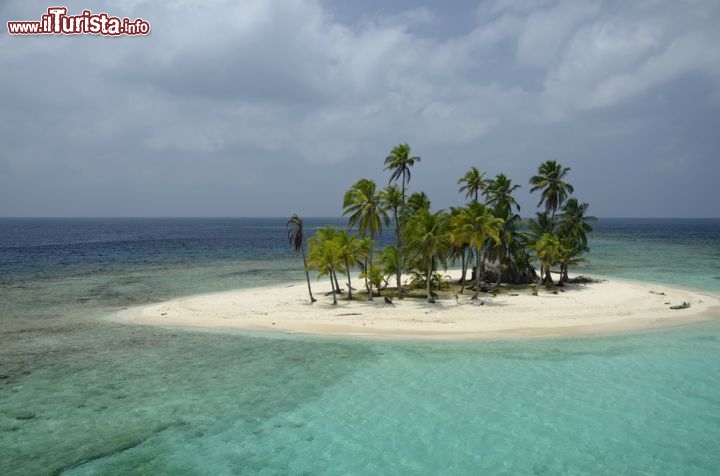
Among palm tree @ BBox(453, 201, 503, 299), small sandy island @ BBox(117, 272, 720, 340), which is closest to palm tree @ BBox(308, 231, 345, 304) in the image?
small sandy island @ BBox(117, 272, 720, 340)

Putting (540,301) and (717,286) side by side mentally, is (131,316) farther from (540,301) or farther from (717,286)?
(717,286)

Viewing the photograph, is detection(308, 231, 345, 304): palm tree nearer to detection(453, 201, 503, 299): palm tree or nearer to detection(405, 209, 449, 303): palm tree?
detection(405, 209, 449, 303): palm tree

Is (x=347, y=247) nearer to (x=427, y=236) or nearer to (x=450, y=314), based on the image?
(x=427, y=236)

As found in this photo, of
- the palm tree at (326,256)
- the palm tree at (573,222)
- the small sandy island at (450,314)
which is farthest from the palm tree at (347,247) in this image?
the palm tree at (573,222)

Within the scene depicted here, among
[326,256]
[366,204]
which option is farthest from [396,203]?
[326,256]

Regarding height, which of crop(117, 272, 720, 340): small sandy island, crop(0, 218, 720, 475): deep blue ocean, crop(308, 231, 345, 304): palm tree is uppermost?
crop(308, 231, 345, 304): palm tree

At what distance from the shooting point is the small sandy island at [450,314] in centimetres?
3170

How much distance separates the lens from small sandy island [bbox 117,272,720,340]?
31703 millimetres

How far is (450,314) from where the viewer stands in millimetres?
35812

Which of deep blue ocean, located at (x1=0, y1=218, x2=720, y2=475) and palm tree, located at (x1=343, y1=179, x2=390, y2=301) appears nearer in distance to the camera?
deep blue ocean, located at (x1=0, y1=218, x2=720, y2=475)

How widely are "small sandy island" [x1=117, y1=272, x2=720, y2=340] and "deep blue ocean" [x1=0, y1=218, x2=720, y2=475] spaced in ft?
6.83

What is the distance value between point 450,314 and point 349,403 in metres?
17.2

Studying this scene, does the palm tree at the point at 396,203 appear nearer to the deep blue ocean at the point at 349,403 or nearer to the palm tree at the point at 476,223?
the palm tree at the point at 476,223

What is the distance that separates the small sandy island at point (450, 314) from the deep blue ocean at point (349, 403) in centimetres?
208
